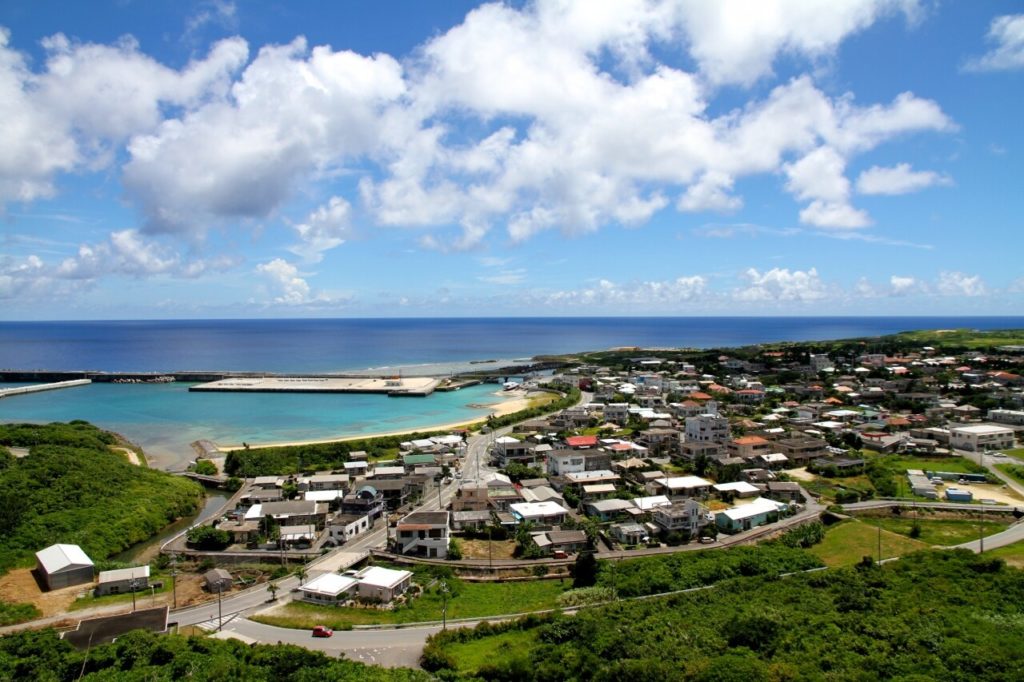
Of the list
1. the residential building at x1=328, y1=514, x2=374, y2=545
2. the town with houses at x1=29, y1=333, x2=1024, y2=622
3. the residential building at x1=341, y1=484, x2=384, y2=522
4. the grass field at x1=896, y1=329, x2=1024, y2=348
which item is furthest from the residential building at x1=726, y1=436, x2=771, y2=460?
the grass field at x1=896, y1=329, x2=1024, y2=348

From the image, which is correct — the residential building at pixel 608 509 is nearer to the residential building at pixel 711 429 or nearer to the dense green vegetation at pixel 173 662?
the residential building at pixel 711 429

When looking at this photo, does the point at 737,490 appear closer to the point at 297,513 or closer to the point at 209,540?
the point at 297,513

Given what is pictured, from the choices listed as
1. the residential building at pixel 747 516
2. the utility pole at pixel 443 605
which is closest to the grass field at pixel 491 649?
the utility pole at pixel 443 605

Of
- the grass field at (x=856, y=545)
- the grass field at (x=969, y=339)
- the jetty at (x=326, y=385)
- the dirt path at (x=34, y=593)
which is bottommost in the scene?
the dirt path at (x=34, y=593)

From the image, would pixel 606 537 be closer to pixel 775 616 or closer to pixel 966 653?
pixel 775 616

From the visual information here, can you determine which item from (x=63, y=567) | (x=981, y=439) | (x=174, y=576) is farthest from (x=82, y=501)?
(x=981, y=439)

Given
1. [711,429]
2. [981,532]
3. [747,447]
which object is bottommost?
[981,532]

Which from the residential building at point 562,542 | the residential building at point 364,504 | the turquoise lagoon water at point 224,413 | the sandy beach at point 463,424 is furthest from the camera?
the turquoise lagoon water at point 224,413
